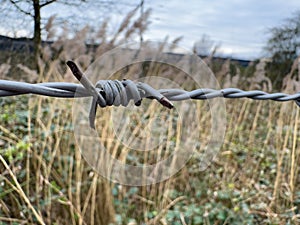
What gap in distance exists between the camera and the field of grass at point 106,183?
1.26 metres

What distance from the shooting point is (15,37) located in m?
1.58

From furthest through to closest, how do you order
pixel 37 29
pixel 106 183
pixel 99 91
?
pixel 37 29 → pixel 106 183 → pixel 99 91

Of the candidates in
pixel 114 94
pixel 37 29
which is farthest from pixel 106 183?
pixel 114 94

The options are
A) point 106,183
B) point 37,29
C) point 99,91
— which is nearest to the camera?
point 99,91

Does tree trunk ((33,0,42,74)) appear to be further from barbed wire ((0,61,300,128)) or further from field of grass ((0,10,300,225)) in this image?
barbed wire ((0,61,300,128))

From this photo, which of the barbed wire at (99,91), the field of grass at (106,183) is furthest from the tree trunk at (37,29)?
the barbed wire at (99,91)

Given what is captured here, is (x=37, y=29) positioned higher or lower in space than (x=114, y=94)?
higher

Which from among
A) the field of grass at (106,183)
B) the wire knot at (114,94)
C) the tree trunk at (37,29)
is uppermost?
the tree trunk at (37,29)

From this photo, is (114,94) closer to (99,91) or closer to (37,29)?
(99,91)

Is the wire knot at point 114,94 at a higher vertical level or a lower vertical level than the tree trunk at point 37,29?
lower

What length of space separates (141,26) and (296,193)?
0.87 m

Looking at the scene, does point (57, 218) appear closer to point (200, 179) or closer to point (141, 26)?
point (200, 179)

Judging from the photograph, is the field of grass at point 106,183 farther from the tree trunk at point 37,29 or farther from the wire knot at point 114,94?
the wire knot at point 114,94

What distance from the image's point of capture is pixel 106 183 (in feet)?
4.18
